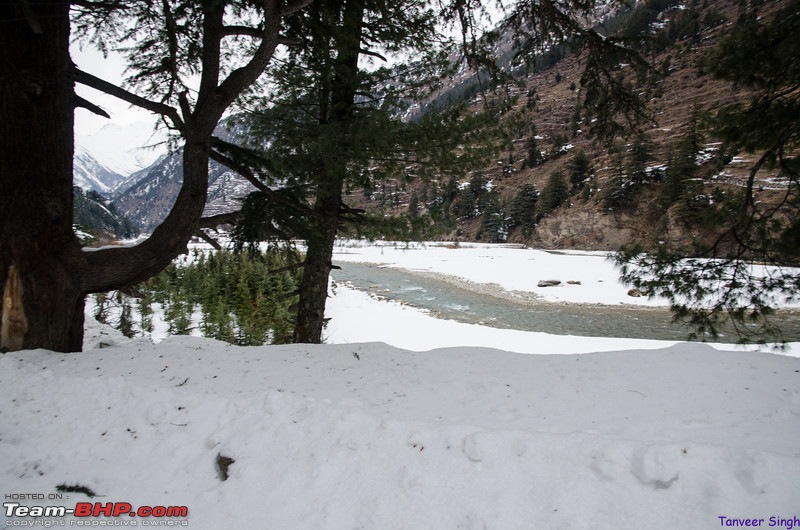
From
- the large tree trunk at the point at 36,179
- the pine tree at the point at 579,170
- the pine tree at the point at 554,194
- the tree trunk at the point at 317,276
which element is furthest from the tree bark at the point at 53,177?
the pine tree at the point at 554,194

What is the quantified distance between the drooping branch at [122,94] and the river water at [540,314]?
10614mm

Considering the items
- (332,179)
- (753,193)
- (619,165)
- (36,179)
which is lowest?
(36,179)

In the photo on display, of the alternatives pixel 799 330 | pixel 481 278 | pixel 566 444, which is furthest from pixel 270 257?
pixel 481 278

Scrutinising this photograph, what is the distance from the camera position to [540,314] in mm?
13773

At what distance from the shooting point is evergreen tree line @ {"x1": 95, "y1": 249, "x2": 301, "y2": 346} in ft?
23.3

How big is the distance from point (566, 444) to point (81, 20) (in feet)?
19.6

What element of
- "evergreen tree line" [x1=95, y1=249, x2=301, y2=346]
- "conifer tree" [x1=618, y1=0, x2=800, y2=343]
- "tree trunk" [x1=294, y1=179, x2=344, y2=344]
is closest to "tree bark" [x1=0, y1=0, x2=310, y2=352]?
"tree trunk" [x1=294, y1=179, x2=344, y2=344]

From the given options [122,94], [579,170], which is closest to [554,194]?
[579,170]

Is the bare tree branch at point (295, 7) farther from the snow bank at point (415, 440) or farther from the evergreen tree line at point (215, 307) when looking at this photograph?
the evergreen tree line at point (215, 307)

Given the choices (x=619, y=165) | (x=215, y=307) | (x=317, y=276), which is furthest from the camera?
(x=619, y=165)

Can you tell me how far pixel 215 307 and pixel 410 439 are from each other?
739cm

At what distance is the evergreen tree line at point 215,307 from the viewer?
7.11 metres

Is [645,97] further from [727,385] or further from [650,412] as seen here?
[650,412]

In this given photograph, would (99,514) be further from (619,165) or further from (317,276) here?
(619,165)
